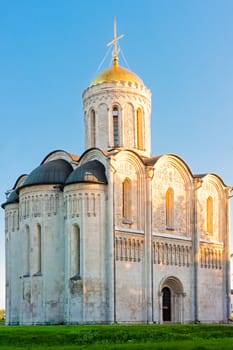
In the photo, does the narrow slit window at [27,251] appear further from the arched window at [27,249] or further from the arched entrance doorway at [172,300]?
the arched entrance doorway at [172,300]

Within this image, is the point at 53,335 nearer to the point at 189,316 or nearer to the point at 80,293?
the point at 80,293

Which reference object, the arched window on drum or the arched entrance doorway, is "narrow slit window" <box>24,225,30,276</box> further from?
the arched window on drum

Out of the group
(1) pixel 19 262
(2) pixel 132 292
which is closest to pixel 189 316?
(2) pixel 132 292

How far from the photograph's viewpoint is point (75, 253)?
3297cm

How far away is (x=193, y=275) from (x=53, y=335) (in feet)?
51.3

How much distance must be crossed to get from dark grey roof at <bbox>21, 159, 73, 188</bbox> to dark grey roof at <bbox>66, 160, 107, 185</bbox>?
4.21 feet

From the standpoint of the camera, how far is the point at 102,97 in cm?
3834

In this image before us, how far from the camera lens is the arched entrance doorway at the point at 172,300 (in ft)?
118

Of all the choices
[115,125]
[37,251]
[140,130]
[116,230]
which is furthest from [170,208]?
[37,251]

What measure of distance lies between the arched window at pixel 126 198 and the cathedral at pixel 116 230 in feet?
0.18

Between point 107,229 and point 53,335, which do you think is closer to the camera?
point 53,335

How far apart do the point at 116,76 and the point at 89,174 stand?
27.9ft

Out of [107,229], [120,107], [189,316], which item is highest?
[120,107]

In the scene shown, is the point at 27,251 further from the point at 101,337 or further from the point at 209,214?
the point at 101,337
